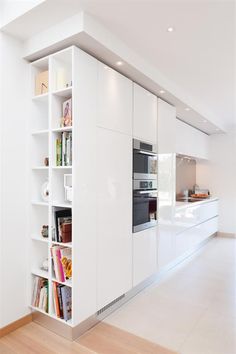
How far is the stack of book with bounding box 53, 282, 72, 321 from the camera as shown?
2166mm

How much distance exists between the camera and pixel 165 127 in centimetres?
349

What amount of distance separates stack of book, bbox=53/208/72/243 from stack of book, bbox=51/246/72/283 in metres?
0.10

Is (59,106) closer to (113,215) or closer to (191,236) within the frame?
(113,215)

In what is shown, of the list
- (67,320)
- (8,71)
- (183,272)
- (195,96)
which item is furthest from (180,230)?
(8,71)

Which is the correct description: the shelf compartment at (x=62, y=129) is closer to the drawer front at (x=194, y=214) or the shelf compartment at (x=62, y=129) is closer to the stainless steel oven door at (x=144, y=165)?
the stainless steel oven door at (x=144, y=165)

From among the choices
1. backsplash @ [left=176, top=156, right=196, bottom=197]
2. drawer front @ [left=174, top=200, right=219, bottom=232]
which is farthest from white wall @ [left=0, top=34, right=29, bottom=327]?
backsplash @ [left=176, top=156, right=196, bottom=197]

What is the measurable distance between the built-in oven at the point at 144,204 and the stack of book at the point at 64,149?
89 centimetres

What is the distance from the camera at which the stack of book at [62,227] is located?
7.22 feet

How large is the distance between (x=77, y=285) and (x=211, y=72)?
268cm

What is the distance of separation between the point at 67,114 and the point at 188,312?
2242 millimetres

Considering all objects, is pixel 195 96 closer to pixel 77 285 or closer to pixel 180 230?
pixel 180 230

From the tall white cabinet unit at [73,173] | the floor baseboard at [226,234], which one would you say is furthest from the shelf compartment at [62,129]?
the floor baseboard at [226,234]

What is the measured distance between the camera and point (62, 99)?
2361mm

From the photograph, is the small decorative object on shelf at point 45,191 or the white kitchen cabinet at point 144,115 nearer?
the small decorative object on shelf at point 45,191
